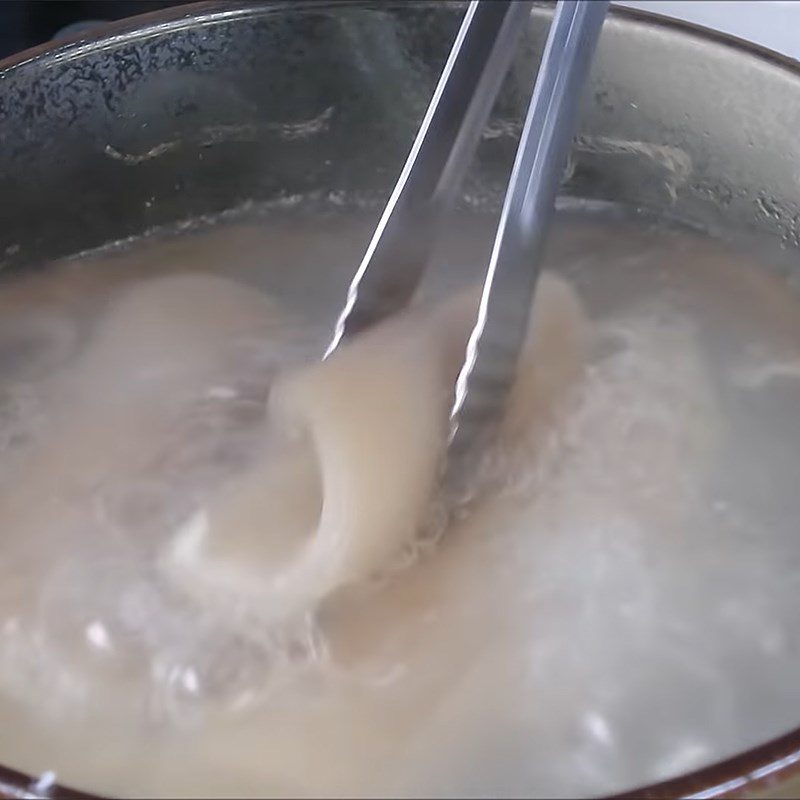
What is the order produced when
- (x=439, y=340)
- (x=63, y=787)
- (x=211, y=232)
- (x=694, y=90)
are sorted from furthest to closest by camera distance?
(x=211, y=232), (x=694, y=90), (x=439, y=340), (x=63, y=787)

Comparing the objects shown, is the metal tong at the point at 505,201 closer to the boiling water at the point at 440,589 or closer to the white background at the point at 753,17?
the boiling water at the point at 440,589

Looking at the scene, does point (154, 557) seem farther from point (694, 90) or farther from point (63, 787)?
point (694, 90)

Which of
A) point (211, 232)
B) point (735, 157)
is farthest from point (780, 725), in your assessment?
point (211, 232)

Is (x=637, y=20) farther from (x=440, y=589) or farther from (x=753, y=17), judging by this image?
(x=440, y=589)

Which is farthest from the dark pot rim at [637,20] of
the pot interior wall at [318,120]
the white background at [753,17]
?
the white background at [753,17]

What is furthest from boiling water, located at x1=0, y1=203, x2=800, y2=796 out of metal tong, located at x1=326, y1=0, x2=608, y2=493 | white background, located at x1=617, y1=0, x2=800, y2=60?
white background, located at x1=617, y1=0, x2=800, y2=60

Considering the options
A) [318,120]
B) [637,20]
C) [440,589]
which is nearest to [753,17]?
[637,20]

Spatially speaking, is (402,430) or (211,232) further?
(211,232)
